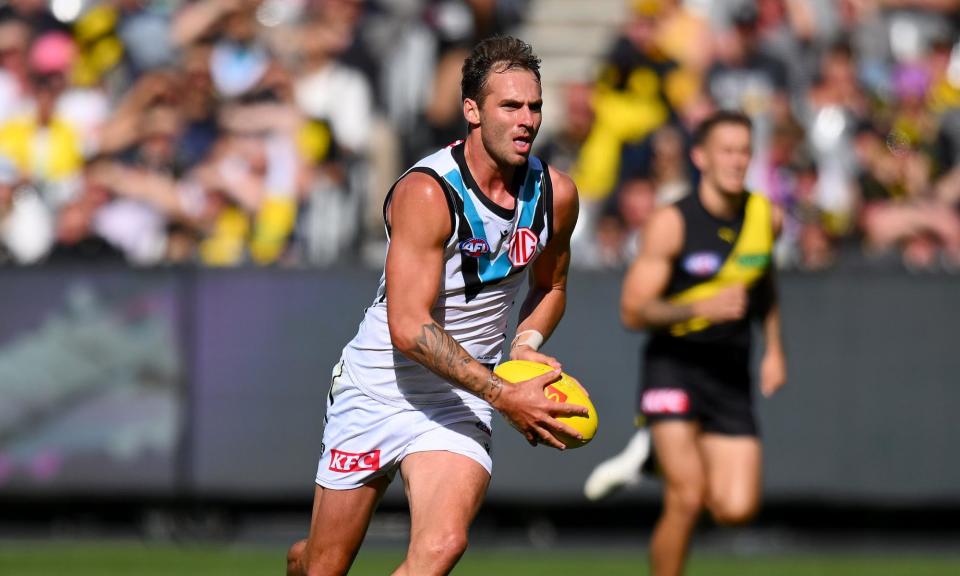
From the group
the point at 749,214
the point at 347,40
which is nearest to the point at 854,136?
the point at 347,40

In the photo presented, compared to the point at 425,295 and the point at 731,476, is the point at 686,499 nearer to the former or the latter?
the point at 731,476

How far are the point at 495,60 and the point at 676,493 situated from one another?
11.1 feet

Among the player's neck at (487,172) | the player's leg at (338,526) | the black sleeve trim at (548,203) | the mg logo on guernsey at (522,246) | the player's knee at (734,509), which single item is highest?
the player's neck at (487,172)

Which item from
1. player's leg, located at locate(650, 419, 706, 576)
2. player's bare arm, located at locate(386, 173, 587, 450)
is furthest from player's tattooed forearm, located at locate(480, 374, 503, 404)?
player's leg, located at locate(650, 419, 706, 576)

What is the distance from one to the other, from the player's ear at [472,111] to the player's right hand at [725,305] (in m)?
2.57

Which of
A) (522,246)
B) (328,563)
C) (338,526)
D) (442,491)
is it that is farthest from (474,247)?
(328,563)

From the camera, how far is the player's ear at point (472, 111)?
22.3ft

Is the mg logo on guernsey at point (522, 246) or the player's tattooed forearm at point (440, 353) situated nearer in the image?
the player's tattooed forearm at point (440, 353)

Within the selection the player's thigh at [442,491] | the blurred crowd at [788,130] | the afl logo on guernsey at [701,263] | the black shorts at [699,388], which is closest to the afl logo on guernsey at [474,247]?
the player's thigh at [442,491]

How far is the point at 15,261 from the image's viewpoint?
43.5ft

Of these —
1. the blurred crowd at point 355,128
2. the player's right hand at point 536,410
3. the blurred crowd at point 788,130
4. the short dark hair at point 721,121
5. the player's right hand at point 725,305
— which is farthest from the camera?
the blurred crowd at point 788,130

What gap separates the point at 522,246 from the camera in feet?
22.7

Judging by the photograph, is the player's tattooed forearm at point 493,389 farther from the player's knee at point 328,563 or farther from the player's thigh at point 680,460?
the player's thigh at point 680,460

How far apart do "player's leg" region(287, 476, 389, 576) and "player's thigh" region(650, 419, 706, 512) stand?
267 centimetres
